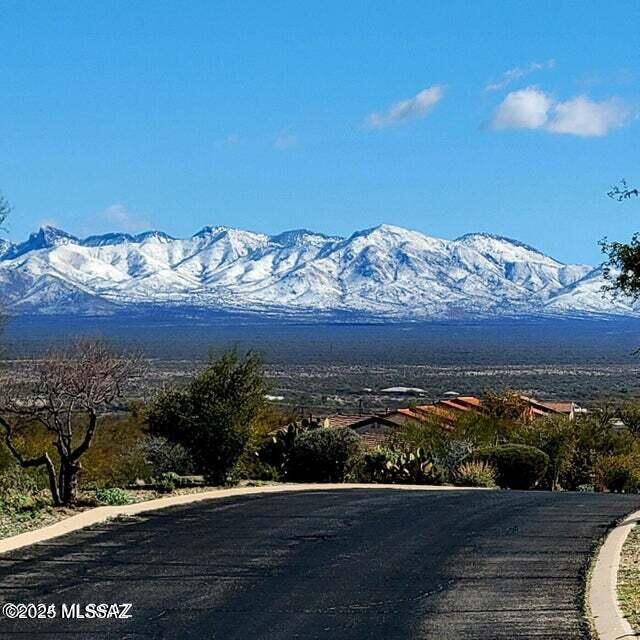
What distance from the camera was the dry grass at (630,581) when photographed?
10.8 metres

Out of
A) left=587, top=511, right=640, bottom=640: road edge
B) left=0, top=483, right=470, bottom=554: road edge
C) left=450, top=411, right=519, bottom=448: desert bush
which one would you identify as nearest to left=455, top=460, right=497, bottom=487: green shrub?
left=0, top=483, right=470, bottom=554: road edge

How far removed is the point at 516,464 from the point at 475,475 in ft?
6.53

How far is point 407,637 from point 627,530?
7.31 m

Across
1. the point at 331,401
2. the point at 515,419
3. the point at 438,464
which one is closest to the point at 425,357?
the point at 331,401

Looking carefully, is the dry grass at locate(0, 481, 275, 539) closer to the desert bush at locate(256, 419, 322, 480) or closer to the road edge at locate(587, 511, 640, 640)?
the road edge at locate(587, 511, 640, 640)

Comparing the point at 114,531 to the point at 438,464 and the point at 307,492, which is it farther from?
the point at 438,464

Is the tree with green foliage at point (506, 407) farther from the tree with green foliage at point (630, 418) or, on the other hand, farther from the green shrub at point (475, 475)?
the green shrub at point (475, 475)

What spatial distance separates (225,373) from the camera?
25594mm

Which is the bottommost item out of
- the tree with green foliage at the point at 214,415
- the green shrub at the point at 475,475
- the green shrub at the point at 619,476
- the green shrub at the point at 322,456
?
the green shrub at the point at 619,476

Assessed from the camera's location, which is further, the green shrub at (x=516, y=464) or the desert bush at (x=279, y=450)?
the green shrub at (x=516, y=464)

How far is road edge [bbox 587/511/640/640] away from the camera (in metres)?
10.2

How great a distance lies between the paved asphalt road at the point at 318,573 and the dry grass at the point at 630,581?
45cm

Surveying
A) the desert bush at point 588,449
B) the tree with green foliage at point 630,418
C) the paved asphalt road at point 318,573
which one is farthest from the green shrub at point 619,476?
the paved asphalt road at point 318,573

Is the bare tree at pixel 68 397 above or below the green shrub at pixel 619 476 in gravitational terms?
above
